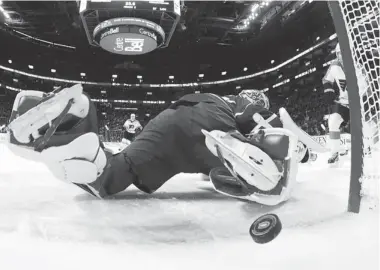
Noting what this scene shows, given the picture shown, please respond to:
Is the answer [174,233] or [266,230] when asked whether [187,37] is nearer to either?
[174,233]

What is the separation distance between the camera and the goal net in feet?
3.61

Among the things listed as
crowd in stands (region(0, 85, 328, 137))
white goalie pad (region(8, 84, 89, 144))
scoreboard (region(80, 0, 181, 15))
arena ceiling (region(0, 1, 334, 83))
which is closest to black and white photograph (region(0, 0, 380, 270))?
white goalie pad (region(8, 84, 89, 144))

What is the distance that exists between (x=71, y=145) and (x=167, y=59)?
1597cm

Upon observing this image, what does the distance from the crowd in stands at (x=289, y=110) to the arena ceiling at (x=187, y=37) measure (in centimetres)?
209

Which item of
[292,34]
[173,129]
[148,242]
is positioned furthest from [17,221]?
[292,34]

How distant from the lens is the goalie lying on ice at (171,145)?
1.00 meters

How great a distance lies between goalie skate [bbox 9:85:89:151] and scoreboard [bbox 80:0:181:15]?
521 cm

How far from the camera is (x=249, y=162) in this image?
1064mm

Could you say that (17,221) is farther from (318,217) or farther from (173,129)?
(318,217)

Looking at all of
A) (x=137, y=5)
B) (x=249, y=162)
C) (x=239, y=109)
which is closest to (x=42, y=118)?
(x=249, y=162)

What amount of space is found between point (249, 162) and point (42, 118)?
602 mm

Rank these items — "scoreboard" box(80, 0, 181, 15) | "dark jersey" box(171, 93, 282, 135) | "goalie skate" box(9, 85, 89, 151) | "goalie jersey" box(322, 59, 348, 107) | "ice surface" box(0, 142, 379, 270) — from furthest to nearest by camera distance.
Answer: "scoreboard" box(80, 0, 181, 15)
"goalie jersey" box(322, 59, 348, 107)
"dark jersey" box(171, 93, 282, 135)
"goalie skate" box(9, 85, 89, 151)
"ice surface" box(0, 142, 379, 270)

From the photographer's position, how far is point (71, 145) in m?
1.00

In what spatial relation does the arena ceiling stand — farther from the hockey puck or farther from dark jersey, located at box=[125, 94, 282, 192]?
the hockey puck
